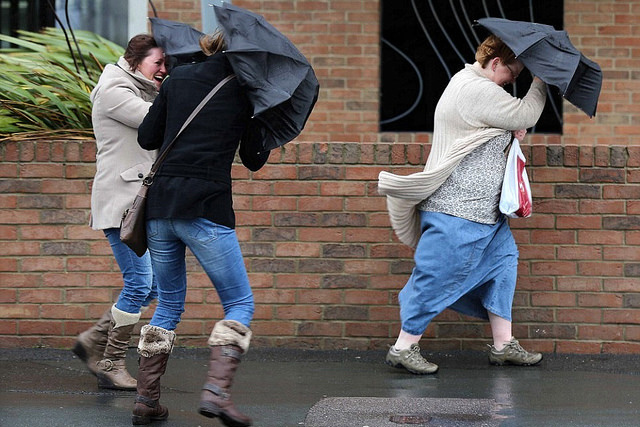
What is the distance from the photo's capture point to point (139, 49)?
5.59 meters

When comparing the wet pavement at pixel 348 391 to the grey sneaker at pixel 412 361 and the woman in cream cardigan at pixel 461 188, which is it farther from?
the woman in cream cardigan at pixel 461 188

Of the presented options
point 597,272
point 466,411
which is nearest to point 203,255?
point 466,411

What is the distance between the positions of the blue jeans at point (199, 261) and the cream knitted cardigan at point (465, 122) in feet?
4.72

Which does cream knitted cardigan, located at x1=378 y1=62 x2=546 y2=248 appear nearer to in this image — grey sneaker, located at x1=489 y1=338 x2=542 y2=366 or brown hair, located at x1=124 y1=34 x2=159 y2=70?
grey sneaker, located at x1=489 y1=338 x2=542 y2=366

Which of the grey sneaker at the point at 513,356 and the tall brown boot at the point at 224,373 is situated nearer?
the tall brown boot at the point at 224,373

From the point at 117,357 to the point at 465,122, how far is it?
2179 millimetres

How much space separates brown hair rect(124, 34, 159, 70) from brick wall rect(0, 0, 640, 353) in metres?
1.39

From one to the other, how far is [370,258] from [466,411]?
5.72ft

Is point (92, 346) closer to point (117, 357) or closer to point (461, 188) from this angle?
point (117, 357)

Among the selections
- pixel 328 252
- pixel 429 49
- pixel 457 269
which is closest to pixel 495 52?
pixel 457 269

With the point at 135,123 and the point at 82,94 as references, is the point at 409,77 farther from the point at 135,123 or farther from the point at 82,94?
the point at 135,123

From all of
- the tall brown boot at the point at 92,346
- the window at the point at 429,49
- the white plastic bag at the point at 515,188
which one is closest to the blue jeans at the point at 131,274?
the tall brown boot at the point at 92,346

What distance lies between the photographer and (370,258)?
6.84 meters

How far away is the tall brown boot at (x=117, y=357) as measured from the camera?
568cm
